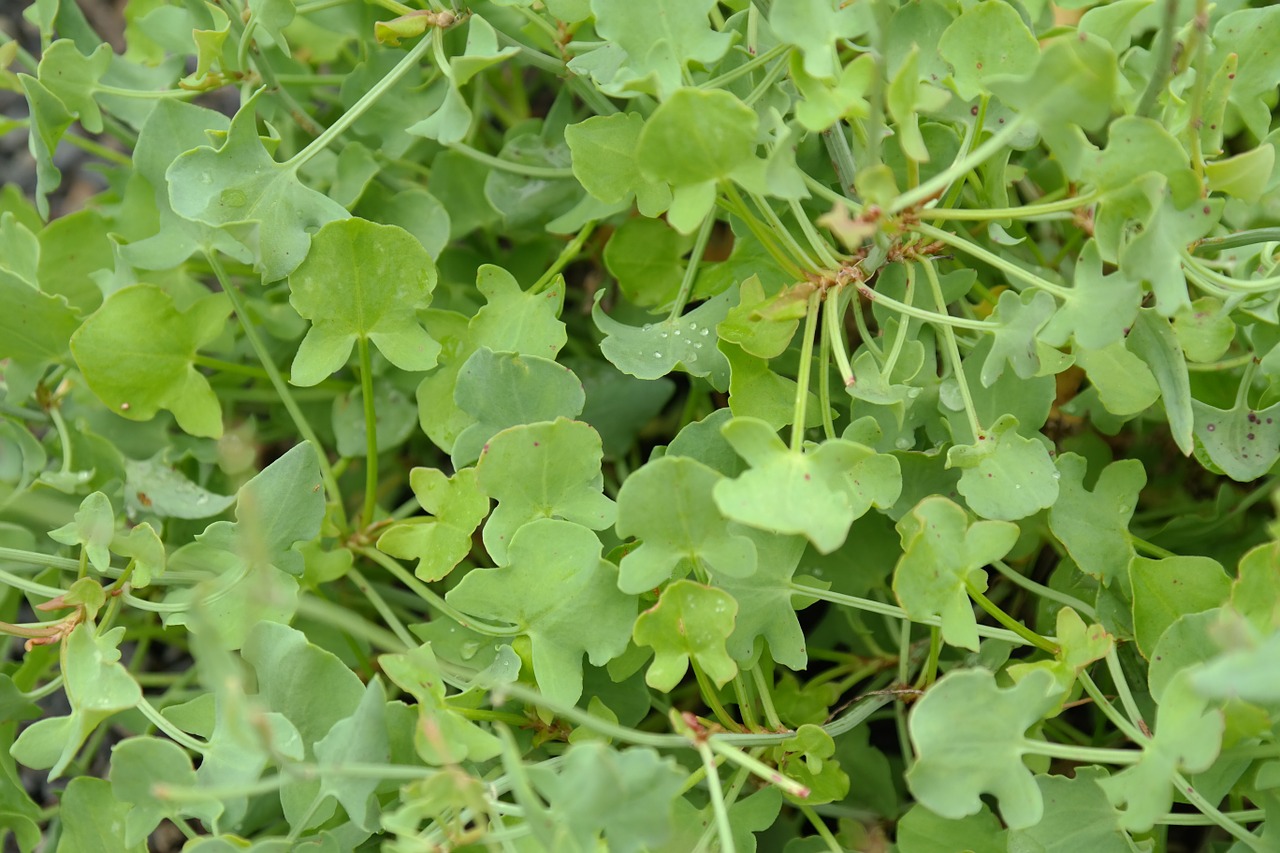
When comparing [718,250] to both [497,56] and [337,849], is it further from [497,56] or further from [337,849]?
[337,849]

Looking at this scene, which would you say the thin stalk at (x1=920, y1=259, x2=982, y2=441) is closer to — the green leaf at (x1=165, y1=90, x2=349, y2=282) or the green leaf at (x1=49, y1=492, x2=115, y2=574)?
the green leaf at (x1=165, y1=90, x2=349, y2=282)

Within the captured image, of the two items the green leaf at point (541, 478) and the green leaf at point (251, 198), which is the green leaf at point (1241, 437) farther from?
the green leaf at point (251, 198)

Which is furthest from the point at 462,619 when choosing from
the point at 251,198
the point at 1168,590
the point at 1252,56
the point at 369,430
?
the point at 1252,56

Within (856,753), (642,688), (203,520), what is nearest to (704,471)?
(642,688)

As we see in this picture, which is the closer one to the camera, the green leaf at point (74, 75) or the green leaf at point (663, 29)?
the green leaf at point (663, 29)

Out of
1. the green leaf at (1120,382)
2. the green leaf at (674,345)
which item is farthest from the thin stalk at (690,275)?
the green leaf at (1120,382)

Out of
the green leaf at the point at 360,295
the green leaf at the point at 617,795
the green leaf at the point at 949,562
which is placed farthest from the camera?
the green leaf at the point at 360,295

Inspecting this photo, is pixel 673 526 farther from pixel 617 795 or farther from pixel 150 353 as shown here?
pixel 150 353
